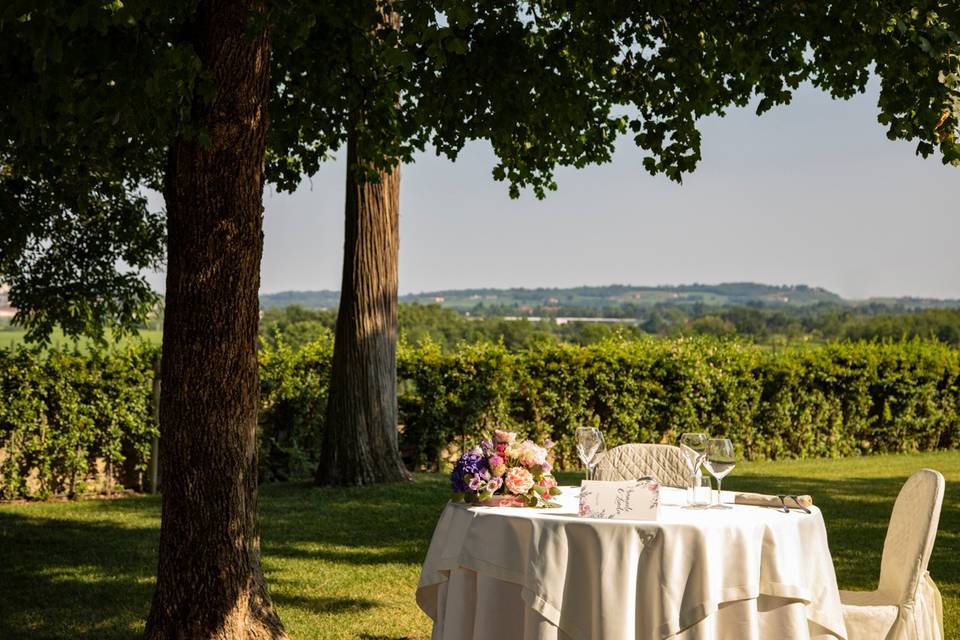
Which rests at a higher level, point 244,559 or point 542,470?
point 542,470

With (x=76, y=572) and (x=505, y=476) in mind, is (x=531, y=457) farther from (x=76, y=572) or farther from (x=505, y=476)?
(x=76, y=572)

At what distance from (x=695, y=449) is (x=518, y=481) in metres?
0.84

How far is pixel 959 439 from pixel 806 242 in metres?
48.4

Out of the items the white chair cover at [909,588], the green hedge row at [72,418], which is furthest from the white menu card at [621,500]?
the green hedge row at [72,418]

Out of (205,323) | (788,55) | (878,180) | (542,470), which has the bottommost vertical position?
(542,470)

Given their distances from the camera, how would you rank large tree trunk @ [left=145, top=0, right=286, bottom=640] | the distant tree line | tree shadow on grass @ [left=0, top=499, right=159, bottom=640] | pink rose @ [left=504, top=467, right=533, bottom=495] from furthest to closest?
the distant tree line < tree shadow on grass @ [left=0, top=499, right=159, bottom=640] < large tree trunk @ [left=145, top=0, right=286, bottom=640] < pink rose @ [left=504, top=467, right=533, bottom=495]

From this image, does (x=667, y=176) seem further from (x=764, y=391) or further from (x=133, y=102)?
(x=764, y=391)

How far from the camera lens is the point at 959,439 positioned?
17.7 m

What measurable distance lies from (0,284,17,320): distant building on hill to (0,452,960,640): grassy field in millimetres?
2139

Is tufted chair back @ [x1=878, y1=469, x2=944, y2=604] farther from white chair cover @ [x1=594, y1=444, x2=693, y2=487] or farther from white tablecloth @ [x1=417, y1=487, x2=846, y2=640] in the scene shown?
white chair cover @ [x1=594, y1=444, x2=693, y2=487]

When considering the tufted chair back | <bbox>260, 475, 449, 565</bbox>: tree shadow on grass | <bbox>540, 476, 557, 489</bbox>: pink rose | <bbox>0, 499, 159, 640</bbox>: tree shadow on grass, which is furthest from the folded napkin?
<bbox>260, 475, 449, 565</bbox>: tree shadow on grass

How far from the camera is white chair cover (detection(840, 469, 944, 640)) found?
4.82 meters

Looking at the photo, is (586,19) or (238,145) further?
(586,19)

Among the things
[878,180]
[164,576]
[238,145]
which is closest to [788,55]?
[238,145]
